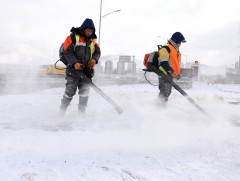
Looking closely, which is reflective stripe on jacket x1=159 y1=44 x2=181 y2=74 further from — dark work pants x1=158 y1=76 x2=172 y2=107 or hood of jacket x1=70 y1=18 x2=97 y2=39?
hood of jacket x1=70 y1=18 x2=97 y2=39

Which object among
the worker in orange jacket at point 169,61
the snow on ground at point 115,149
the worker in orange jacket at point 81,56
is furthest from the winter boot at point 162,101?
the worker in orange jacket at point 81,56

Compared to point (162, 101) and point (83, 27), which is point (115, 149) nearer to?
point (83, 27)

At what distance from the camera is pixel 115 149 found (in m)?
3.64

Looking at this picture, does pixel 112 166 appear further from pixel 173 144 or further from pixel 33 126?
pixel 33 126

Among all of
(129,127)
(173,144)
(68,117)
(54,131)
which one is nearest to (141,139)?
(173,144)

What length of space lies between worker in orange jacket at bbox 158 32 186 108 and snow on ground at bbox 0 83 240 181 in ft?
2.62

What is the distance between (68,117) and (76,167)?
2910 millimetres

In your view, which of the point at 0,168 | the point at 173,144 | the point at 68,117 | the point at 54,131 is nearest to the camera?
the point at 0,168

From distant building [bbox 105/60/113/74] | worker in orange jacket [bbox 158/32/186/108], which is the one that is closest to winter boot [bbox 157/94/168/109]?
worker in orange jacket [bbox 158/32/186/108]

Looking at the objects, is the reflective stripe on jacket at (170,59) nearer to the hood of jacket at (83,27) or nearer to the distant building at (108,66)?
the hood of jacket at (83,27)

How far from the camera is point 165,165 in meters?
3.18

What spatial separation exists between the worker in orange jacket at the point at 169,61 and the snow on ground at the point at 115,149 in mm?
799

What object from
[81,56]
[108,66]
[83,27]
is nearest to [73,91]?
[81,56]

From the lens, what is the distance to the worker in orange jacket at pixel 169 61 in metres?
6.18
